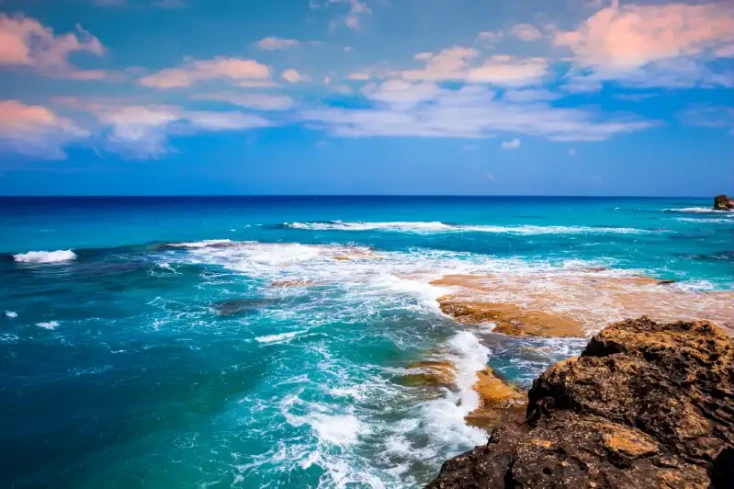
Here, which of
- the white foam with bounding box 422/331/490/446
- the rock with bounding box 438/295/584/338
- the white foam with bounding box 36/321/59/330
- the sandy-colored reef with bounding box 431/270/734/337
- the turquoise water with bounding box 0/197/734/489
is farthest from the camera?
the white foam with bounding box 36/321/59/330

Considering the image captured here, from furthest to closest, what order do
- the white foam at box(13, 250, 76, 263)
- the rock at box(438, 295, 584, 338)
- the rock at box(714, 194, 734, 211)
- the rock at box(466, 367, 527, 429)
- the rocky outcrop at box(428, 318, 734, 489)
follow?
1. the rock at box(714, 194, 734, 211)
2. the white foam at box(13, 250, 76, 263)
3. the rock at box(438, 295, 584, 338)
4. the rock at box(466, 367, 527, 429)
5. the rocky outcrop at box(428, 318, 734, 489)

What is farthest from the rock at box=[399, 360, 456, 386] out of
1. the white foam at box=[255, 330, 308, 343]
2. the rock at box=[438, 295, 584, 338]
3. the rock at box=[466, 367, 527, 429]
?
the white foam at box=[255, 330, 308, 343]

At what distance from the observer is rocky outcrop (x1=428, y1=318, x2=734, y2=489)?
17.6 ft

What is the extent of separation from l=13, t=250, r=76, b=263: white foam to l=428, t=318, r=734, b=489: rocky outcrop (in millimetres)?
38713

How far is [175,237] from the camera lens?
5256cm

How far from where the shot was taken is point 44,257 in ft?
120

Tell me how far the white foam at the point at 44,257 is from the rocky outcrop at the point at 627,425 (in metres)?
38.7

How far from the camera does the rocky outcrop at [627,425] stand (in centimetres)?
536

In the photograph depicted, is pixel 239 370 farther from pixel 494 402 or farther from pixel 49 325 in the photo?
pixel 49 325

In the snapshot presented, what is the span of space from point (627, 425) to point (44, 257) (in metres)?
41.9

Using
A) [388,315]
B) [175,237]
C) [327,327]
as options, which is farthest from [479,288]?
[175,237]

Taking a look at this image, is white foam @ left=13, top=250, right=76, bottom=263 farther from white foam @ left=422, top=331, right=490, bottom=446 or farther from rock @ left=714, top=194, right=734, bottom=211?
rock @ left=714, top=194, right=734, bottom=211

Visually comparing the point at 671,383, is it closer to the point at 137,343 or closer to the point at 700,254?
the point at 137,343

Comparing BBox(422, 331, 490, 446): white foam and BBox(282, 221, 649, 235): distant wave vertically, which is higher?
BBox(282, 221, 649, 235): distant wave
